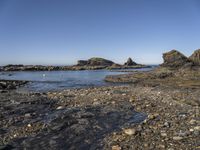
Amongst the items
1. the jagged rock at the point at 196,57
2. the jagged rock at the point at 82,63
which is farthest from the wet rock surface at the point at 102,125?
the jagged rock at the point at 82,63

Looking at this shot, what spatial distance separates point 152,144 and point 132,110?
273 inches

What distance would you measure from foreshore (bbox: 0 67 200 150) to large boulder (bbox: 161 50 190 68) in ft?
142

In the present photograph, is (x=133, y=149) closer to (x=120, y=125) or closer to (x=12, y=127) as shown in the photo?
(x=120, y=125)

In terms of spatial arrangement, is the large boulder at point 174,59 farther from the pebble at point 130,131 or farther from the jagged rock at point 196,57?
the pebble at point 130,131

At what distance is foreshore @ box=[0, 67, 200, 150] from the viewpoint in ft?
35.2

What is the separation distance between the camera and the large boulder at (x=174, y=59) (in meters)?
61.2

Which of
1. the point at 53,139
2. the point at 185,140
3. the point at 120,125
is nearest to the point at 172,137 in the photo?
the point at 185,140

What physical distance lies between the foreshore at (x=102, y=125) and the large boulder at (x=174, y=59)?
43.2 m

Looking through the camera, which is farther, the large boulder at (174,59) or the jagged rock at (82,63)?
the jagged rock at (82,63)

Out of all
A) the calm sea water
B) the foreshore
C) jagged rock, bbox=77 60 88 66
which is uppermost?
jagged rock, bbox=77 60 88 66

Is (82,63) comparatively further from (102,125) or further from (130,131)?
(130,131)

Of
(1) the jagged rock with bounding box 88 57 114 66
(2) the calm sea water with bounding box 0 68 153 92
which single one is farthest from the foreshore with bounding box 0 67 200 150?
(1) the jagged rock with bounding box 88 57 114 66

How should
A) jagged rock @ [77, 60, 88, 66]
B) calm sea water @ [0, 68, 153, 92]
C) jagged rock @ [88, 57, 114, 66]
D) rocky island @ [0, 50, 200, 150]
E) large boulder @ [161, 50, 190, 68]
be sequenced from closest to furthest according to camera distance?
rocky island @ [0, 50, 200, 150] → calm sea water @ [0, 68, 153, 92] → large boulder @ [161, 50, 190, 68] → jagged rock @ [77, 60, 88, 66] → jagged rock @ [88, 57, 114, 66]

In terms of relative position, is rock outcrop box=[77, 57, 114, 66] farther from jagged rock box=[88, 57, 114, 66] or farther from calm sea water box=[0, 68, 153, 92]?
calm sea water box=[0, 68, 153, 92]
